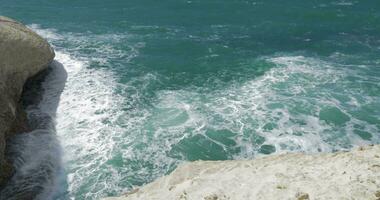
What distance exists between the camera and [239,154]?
3803 cm

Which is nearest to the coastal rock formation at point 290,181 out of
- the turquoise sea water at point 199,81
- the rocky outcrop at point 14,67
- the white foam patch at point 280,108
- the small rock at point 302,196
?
the small rock at point 302,196

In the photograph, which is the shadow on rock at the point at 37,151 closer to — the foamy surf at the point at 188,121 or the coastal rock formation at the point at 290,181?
the foamy surf at the point at 188,121

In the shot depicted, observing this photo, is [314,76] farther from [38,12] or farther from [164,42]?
[38,12]

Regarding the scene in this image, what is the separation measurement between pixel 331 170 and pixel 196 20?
49954mm

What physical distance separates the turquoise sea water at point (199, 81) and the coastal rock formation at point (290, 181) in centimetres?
925

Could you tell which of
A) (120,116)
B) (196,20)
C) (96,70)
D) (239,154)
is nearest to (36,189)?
(120,116)

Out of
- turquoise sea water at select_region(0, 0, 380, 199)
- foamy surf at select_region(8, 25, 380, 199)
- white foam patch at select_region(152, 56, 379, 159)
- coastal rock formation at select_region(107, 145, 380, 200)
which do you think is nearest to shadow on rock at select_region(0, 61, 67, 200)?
foamy surf at select_region(8, 25, 380, 199)

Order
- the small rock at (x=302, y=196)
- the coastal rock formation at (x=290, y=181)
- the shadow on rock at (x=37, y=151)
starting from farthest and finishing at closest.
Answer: the shadow on rock at (x=37, y=151) → the coastal rock formation at (x=290, y=181) → the small rock at (x=302, y=196)

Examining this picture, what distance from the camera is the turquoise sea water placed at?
38500 millimetres

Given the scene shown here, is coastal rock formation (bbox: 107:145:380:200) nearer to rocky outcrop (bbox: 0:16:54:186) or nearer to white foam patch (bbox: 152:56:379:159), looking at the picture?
white foam patch (bbox: 152:56:379:159)

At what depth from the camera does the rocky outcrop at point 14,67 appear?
3812 cm

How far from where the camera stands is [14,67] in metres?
45.8

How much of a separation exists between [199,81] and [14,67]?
19.6 m

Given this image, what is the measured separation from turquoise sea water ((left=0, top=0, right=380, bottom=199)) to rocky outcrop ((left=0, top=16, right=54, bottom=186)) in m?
3.67
